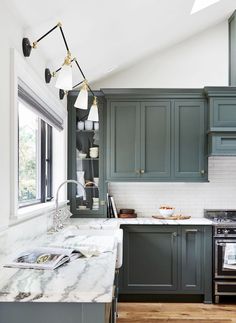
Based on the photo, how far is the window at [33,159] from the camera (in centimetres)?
307

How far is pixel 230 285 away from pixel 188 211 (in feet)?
3.27

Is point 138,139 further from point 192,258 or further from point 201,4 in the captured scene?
point 201,4

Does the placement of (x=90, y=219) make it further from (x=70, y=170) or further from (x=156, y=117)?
(x=156, y=117)

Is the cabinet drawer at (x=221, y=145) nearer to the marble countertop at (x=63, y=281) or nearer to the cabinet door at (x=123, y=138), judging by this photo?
the cabinet door at (x=123, y=138)

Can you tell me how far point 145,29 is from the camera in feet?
11.6

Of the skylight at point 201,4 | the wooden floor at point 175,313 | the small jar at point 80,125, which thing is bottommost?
the wooden floor at point 175,313

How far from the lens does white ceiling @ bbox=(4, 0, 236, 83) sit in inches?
93.7

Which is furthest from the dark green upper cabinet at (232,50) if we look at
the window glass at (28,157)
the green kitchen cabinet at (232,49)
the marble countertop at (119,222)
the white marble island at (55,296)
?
the white marble island at (55,296)

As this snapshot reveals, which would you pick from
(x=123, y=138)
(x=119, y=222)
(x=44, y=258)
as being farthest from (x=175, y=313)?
(x=44, y=258)

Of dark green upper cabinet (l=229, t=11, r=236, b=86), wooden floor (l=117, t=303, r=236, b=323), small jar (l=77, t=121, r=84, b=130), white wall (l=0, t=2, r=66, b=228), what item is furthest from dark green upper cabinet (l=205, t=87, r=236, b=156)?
white wall (l=0, t=2, r=66, b=228)

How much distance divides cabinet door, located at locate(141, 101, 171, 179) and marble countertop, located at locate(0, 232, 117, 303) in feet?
7.34

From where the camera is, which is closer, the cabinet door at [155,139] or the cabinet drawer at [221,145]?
the cabinet drawer at [221,145]

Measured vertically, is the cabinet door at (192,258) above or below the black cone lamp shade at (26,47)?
below

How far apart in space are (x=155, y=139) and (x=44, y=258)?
8.21 ft
